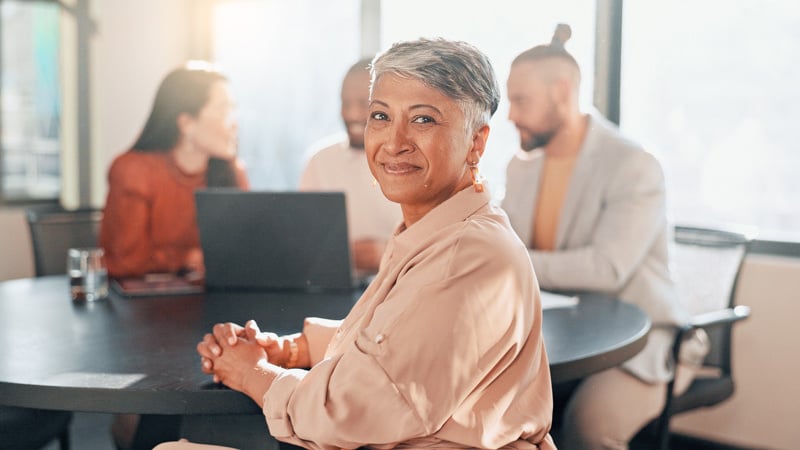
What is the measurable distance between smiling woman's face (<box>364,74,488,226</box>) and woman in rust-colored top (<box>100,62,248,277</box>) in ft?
5.23

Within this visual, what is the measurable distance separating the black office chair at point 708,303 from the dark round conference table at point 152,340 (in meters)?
0.39

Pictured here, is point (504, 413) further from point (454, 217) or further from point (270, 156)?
point (270, 156)

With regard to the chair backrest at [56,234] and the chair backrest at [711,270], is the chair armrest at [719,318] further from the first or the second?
the chair backrest at [56,234]

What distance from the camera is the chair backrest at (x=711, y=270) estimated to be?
2799 millimetres

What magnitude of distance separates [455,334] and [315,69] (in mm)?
3637

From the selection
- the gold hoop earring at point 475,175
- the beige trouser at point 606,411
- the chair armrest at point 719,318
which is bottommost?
the beige trouser at point 606,411

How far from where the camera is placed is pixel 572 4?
3244 mm

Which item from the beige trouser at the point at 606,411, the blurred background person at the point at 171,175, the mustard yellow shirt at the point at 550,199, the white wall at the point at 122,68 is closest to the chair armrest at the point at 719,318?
the beige trouser at the point at 606,411

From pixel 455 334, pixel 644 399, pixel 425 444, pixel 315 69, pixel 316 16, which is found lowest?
pixel 644 399

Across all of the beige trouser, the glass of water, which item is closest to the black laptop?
the glass of water

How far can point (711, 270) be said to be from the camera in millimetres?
2898

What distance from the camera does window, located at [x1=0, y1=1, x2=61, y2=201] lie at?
431 cm

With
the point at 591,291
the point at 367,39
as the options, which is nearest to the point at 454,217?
the point at 591,291

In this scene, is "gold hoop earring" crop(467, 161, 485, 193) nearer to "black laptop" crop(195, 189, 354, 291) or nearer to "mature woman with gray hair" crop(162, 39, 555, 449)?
"mature woman with gray hair" crop(162, 39, 555, 449)
